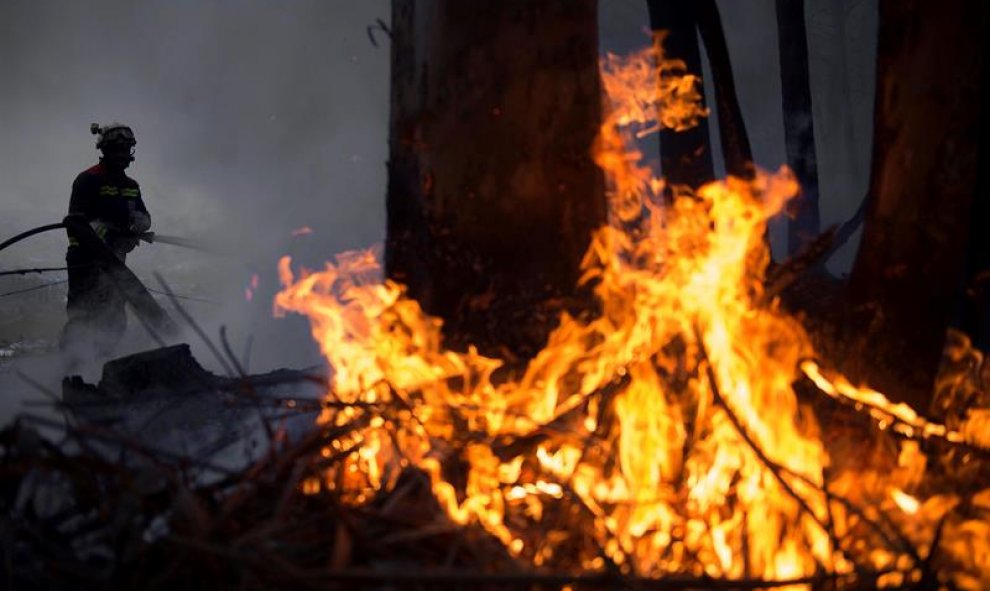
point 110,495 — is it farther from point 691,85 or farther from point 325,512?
point 691,85

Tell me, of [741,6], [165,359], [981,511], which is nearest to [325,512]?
[981,511]

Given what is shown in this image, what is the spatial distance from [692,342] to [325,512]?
1610 mm

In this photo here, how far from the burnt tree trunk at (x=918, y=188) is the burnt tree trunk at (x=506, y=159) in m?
1.22

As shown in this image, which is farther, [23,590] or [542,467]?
[542,467]

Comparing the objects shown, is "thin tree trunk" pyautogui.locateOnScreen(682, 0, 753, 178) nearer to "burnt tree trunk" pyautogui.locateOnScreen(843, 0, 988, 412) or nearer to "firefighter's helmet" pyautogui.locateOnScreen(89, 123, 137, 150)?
"burnt tree trunk" pyautogui.locateOnScreen(843, 0, 988, 412)

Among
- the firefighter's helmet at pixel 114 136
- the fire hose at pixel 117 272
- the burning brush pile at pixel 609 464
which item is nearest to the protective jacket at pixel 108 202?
the firefighter's helmet at pixel 114 136

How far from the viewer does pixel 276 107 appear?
22234mm

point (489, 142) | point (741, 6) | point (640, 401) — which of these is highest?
point (741, 6)

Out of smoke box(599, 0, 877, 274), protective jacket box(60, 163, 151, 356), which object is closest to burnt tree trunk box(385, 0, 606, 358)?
protective jacket box(60, 163, 151, 356)

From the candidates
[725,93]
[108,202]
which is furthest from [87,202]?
[725,93]

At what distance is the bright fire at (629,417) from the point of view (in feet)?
7.97

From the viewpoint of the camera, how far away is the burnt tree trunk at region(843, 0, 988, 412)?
2908mm

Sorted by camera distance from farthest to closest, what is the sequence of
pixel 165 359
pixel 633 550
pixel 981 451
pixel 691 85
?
pixel 165 359 → pixel 691 85 → pixel 981 451 → pixel 633 550

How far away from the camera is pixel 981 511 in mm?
2508
